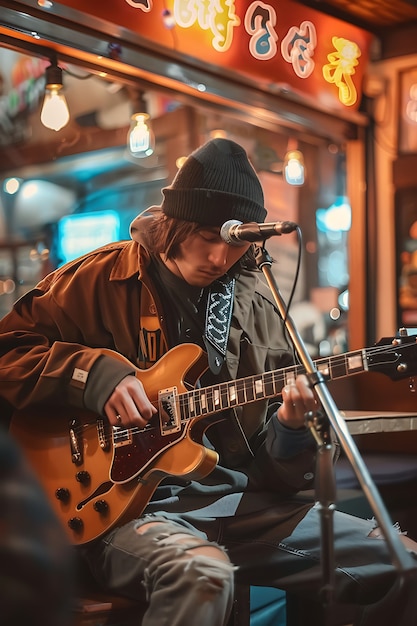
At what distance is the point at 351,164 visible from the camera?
4.50m

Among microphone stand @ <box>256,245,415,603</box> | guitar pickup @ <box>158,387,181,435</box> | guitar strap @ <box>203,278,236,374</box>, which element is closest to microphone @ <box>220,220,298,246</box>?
microphone stand @ <box>256,245,415,603</box>

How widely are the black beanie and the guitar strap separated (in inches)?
7.7

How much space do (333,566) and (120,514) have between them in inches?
21.7

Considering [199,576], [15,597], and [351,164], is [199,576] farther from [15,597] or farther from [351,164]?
[351,164]

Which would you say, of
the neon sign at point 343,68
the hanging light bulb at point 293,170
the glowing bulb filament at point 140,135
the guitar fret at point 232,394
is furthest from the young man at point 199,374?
the neon sign at point 343,68

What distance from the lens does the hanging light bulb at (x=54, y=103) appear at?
2.83 metres

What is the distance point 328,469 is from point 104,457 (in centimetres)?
62

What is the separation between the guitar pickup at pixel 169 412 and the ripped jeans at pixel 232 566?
0.75ft

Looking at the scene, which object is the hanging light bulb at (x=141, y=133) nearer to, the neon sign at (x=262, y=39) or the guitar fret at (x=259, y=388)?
the neon sign at (x=262, y=39)

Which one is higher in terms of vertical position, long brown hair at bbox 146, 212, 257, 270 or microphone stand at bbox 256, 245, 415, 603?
long brown hair at bbox 146, 212, 257, 270

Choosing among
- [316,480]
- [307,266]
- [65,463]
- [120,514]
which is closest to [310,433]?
[316,480]

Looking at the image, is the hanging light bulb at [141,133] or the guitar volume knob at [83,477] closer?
the guitar volume knob at [83,477]

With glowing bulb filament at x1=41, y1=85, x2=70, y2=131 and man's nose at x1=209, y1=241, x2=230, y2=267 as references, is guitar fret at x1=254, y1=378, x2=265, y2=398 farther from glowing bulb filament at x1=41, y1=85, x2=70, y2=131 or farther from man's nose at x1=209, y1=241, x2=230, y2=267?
glowing bulb filament at x1=41, y1=85, x2=70, y2=131

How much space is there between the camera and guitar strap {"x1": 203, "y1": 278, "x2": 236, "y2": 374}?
7.45ft
